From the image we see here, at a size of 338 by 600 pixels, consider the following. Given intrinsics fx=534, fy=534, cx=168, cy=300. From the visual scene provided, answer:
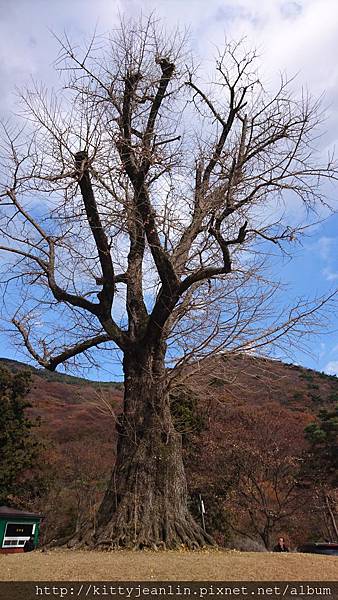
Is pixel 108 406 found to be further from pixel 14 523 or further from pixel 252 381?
pixel 14 523

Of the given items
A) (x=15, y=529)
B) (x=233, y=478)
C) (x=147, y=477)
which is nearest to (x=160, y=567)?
(x=147, y=477)

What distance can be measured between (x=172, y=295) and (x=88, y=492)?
16253 millimetres

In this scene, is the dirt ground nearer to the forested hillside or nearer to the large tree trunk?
the large tree trunk

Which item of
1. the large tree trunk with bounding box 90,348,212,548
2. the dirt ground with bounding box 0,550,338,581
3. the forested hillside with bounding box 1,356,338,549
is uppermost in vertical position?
the forested hillside with bounding box 1,356,338,549

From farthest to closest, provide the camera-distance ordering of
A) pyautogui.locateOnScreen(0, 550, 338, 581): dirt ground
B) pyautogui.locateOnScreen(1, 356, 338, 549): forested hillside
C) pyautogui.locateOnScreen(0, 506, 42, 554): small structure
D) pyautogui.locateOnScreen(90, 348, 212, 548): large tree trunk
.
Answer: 1. pyautogui.locateOnScreen(1, 356, 338, 549): forested hillside
2. pyautogui.locateOnScreen(0, 506, 42, 554): small structure
3. pyautogui.locateOnScreen(90, 348, 212, 548): large tree trunk
4. pyautogui.locateOnScreen(0, 550, 338, 581): dirt ground

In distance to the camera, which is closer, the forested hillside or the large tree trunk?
the large tree trunk

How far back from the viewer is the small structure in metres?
17.9

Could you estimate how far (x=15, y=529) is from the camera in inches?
725

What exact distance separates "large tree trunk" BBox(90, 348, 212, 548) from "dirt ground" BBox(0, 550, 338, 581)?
0.75 m

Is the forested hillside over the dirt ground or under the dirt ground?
over

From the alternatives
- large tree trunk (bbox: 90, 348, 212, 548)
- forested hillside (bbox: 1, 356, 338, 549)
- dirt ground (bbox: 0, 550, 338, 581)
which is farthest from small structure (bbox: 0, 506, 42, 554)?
dirt ground (bbox: 0, 550, 338, 581)

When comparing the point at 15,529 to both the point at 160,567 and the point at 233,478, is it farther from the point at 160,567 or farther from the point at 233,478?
the point at 160,567

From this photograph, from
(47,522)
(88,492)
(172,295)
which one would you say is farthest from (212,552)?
(47,522)

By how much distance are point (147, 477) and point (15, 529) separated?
1301 centimetres
